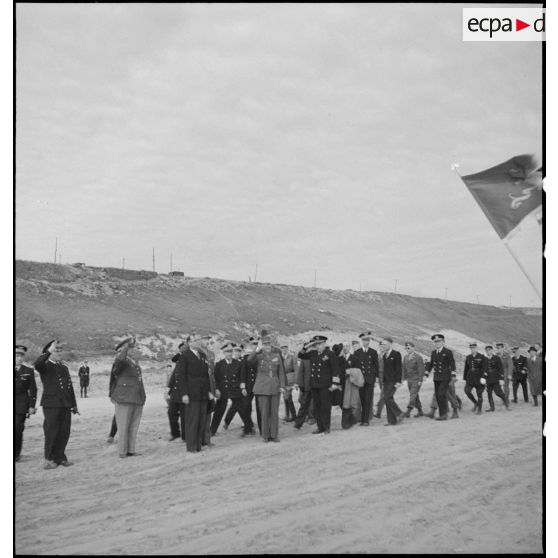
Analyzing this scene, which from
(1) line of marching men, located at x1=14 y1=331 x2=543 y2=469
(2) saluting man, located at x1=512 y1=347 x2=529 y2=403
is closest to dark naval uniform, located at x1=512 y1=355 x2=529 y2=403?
(2) saluting man, located at x1=512 y1=347 x2=529 y2=403

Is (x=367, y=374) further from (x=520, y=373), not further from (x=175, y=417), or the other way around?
(x=520, y=373)

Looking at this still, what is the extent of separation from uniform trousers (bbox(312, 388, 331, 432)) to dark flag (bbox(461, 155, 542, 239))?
5.59 metres

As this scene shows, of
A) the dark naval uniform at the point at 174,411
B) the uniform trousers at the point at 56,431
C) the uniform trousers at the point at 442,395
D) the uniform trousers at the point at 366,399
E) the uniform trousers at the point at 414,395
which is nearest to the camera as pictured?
the uniform trousers at the point at 56,431

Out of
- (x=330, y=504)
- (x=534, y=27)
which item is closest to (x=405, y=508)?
(x=330, y=504)

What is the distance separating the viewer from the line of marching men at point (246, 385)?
27.6 feet

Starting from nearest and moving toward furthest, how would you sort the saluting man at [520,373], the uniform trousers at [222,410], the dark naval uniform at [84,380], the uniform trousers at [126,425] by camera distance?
the uniform trousers at [126,425]
the uniform trousers at [222,410]
the saluting man at [520,373]
the dark naval uniform at [84,380]

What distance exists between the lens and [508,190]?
5938mm

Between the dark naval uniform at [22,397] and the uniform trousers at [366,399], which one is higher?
the dark naval uniform at [22,397]

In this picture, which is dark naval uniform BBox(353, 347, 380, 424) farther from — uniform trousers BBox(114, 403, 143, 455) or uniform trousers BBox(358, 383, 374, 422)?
uniform trousers BBox(114, 403, 143, 455)

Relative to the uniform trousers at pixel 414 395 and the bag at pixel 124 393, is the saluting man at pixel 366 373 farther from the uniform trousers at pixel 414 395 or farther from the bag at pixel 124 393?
Answer: the bag at pixel 124 393

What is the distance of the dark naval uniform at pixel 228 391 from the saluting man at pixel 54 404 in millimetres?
2915

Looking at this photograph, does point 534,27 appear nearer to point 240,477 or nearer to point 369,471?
point 369,471

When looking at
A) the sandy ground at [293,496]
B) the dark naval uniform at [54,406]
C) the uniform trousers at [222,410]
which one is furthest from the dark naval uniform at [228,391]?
the dark naval uniform at [54,406]

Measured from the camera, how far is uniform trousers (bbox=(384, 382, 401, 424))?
38.0 feet
